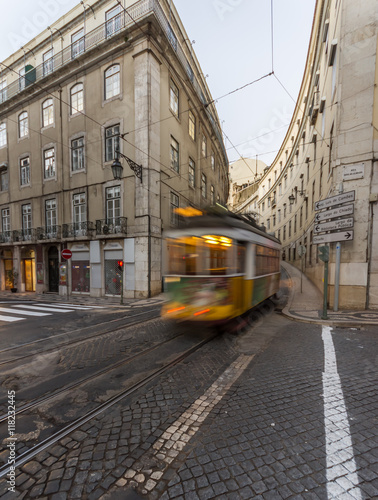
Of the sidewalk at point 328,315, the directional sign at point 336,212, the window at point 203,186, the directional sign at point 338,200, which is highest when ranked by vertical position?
the window at point 203,186

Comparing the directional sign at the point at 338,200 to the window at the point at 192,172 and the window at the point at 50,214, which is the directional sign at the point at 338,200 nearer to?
the window at the point at 192,172

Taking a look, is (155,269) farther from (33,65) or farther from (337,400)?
(33,65)

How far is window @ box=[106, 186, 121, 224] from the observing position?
15445mm

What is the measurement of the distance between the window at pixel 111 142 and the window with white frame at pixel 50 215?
6.30 metres

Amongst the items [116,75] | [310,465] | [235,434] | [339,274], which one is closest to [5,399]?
[235,434]

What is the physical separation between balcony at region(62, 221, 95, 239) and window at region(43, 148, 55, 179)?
4894mm

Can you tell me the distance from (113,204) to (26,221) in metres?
10.0

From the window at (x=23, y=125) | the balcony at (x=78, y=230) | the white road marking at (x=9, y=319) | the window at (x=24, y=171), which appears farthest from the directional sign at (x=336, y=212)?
the window at (x=23, y=125)

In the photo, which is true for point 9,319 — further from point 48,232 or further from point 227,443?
point 48,232

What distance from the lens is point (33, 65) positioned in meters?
19.6

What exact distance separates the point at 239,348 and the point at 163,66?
18.5 metres

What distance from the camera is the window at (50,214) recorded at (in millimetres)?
18180

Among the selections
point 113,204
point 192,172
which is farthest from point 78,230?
point 192,172

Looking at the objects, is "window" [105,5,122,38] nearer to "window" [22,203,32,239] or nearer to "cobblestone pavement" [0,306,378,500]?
"window" [22,203,32,239]
